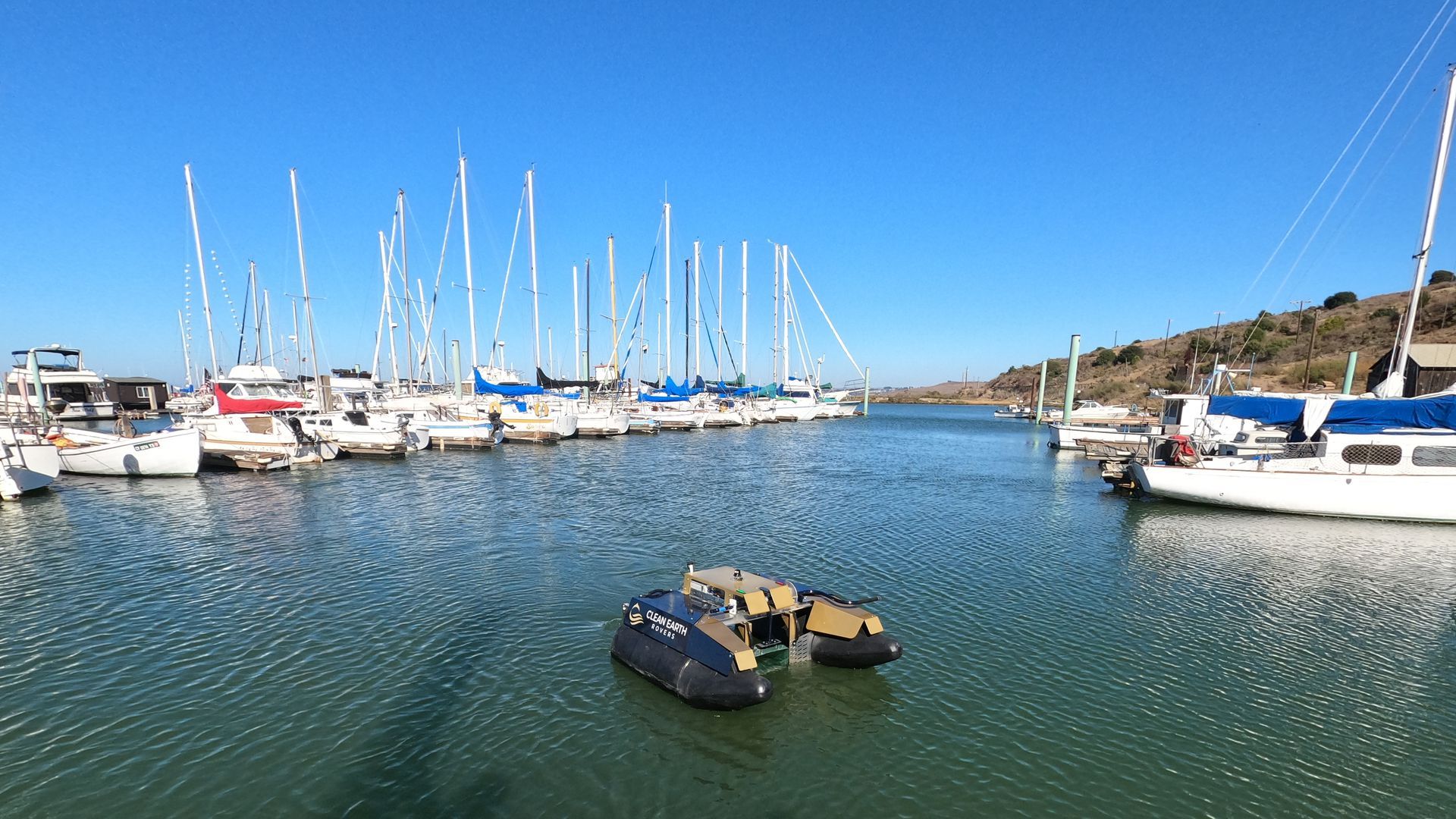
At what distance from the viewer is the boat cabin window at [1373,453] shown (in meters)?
26.4

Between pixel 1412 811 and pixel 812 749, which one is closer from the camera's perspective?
pixel 1412 811

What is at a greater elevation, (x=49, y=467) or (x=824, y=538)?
(x=49, y=467)

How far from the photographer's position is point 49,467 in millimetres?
28406

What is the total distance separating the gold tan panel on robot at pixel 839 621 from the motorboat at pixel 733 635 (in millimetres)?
16

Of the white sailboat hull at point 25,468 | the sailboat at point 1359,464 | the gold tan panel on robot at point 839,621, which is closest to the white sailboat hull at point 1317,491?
the sailboat at point 1359,464

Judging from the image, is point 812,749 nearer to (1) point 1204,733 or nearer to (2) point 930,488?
(1) point 1204,733

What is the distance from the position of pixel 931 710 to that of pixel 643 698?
5.56m

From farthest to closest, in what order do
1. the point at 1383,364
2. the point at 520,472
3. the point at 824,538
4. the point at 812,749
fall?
the point at 1383,364 → the point at 520,472 → the point at 824,538 → the point at 812,749

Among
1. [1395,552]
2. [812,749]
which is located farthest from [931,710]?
[1395,552]

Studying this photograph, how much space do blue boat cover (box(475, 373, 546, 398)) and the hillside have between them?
83.5m

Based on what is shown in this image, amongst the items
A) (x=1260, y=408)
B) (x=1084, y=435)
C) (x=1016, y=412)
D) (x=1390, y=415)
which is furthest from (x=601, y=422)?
(x=1016, y=412)

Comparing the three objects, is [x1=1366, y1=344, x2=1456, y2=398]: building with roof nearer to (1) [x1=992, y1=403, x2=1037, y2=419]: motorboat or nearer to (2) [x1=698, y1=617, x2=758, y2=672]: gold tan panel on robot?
(1) [x1=992, y1=403, x2=1037, y2=419]: motorboat

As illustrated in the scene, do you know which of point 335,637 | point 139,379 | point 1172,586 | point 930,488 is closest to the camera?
point 335,637

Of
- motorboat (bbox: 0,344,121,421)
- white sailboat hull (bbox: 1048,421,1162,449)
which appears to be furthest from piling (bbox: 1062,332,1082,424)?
motorboat (bbox: 0,344,121,421)
